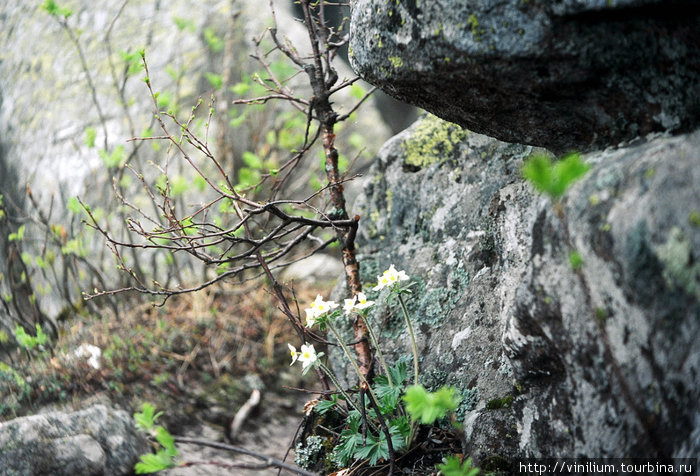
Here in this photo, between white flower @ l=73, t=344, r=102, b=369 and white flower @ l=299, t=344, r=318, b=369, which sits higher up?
white flower @ l=73, t=344, r=102, b=369

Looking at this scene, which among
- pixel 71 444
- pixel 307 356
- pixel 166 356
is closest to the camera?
pixel 307 356

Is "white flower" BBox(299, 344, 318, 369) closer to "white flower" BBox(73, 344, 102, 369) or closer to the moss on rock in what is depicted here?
the moss on rock

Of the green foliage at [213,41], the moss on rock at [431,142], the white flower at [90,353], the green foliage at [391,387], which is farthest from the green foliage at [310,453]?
the green foliage at [213,41]

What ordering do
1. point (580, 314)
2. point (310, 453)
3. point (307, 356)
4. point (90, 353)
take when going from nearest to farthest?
point (580, 314) < point (307, 356) < point (310, 453) < point (90, 353)

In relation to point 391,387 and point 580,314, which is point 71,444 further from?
point 580,314

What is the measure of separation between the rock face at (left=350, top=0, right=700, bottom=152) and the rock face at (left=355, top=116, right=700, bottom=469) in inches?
5.6

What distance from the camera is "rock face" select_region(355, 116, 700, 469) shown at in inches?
53.8

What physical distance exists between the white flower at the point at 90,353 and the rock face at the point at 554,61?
341cm

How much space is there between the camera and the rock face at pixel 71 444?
2.82 metres

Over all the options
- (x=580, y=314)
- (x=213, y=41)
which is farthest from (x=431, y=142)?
(x=213, y=41)

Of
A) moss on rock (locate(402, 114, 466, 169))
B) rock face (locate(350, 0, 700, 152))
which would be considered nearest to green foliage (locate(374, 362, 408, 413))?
rock face (locate(350, 0, 700, 152))

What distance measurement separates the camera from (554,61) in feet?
5.42

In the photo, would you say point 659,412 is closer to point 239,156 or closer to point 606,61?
point 606,61

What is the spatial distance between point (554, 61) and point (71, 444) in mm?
3026
